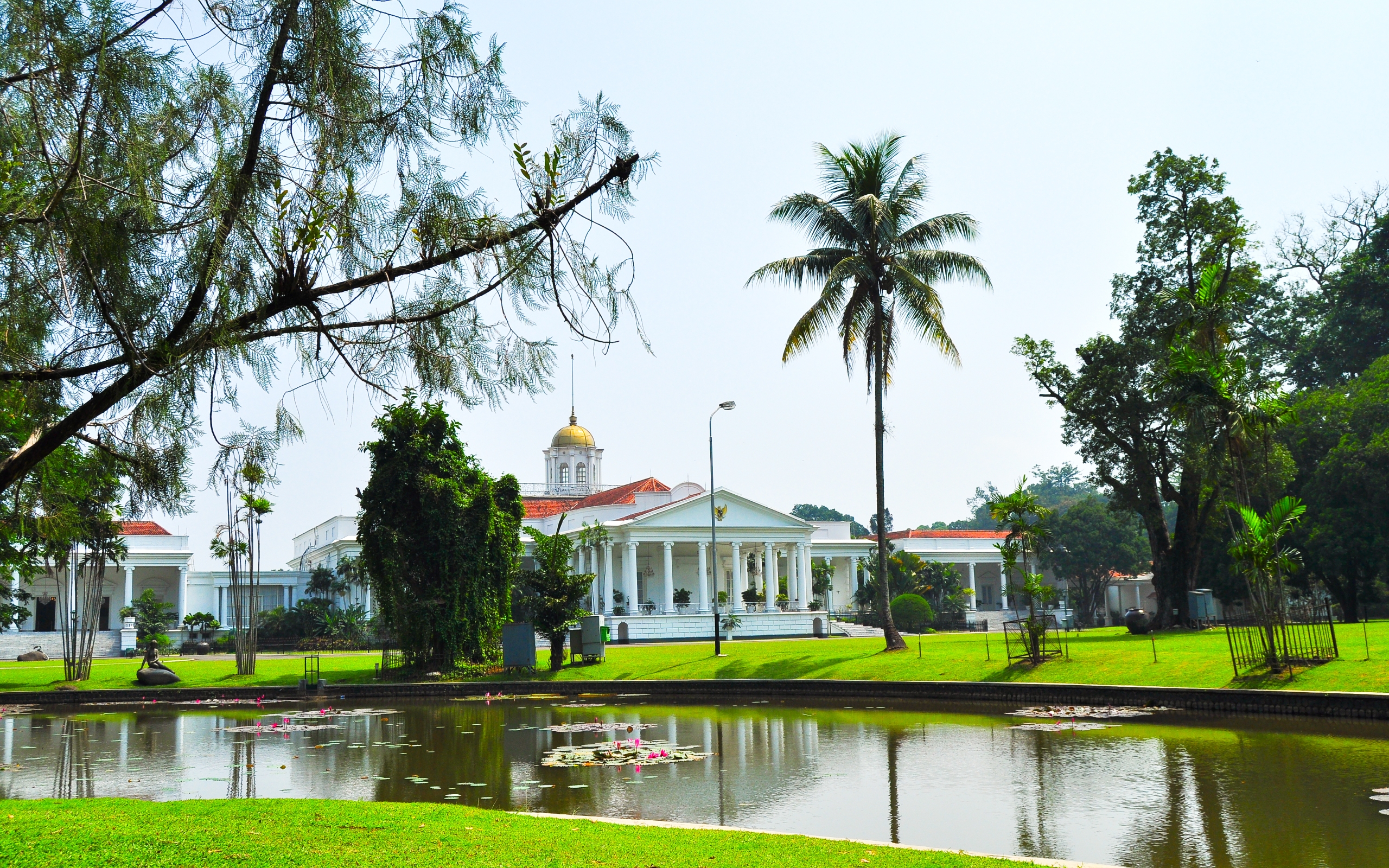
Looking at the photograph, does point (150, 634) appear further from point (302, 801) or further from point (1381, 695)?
point (1381, 695)

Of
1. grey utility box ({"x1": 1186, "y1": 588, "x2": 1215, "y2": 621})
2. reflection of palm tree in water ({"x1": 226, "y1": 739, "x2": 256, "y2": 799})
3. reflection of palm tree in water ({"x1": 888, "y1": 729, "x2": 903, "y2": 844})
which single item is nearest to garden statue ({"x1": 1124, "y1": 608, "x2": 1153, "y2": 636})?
grey utility box ({"x1": 1186, "y1": 588, "x2": 1215, "y2": 621})

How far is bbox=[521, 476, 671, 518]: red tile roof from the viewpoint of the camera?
6234 cm

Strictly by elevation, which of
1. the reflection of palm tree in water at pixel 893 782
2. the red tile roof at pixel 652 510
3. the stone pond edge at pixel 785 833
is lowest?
the reflection of palm tree in water at pixel 893 782

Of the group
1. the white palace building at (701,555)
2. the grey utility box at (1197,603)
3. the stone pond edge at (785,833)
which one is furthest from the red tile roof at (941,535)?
the stone pond edge at (785,833)

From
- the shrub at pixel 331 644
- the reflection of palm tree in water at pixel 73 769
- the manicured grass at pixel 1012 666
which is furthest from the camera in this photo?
the shrub at pixel 331 644

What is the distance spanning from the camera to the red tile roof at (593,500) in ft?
205

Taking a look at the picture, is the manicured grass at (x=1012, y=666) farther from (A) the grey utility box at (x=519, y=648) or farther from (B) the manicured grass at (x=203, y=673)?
(B) the manicured grass at (x=203, y=673)

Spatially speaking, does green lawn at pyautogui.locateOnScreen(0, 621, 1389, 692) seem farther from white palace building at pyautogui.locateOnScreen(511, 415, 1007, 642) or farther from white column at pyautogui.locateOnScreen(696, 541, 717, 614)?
white column at pyautogui.locateOnScreen(696, 541, 717, 614)

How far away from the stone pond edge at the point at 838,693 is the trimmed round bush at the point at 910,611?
25450mm

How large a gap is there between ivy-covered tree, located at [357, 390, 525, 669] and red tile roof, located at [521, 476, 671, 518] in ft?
96.5

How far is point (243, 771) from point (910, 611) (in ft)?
129

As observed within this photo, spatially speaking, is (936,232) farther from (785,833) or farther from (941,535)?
(941,535)

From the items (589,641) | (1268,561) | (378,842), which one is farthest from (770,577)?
(378,842)

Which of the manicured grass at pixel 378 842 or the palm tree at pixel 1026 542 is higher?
the palm tree at pixel 1026 542
